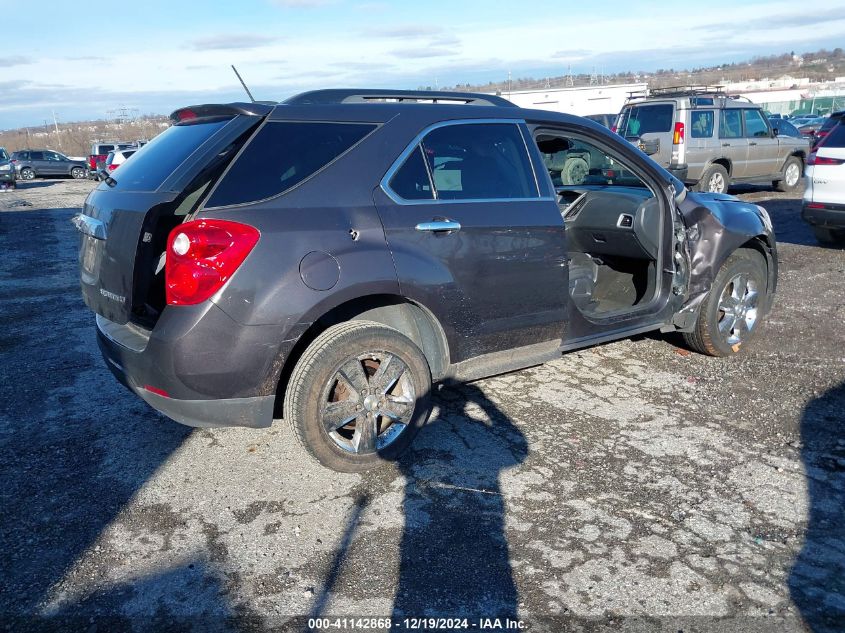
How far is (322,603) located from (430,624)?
1.45 ft

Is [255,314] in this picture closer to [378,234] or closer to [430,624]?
[378,234]

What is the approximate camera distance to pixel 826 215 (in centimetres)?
869

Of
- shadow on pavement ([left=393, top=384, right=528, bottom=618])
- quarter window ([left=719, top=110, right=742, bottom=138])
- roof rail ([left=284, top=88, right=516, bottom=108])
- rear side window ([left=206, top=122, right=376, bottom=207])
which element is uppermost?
roof rail ([left=284, top=88, right=516, bottom=108])

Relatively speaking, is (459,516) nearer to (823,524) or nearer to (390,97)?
(823,524)

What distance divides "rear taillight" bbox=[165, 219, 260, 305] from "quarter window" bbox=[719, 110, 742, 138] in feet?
41.6

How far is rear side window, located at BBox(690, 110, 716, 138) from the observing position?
13.2 metres

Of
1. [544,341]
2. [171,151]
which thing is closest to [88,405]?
[171,151]

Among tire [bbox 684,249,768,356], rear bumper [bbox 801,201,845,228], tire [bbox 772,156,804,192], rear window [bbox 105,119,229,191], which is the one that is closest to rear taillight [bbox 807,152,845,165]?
rear bumper [bbox 801,201,845,228]

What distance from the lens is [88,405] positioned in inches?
185

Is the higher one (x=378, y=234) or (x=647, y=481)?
(x=378, y=234)

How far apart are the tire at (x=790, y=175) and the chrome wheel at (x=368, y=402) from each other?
47.1ft

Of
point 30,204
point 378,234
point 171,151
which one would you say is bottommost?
point 30,204

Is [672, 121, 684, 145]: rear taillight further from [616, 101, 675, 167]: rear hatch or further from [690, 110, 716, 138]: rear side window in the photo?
[690, 110, 716, 138]: rear side window

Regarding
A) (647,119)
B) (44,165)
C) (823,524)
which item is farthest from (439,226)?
(44,165)
